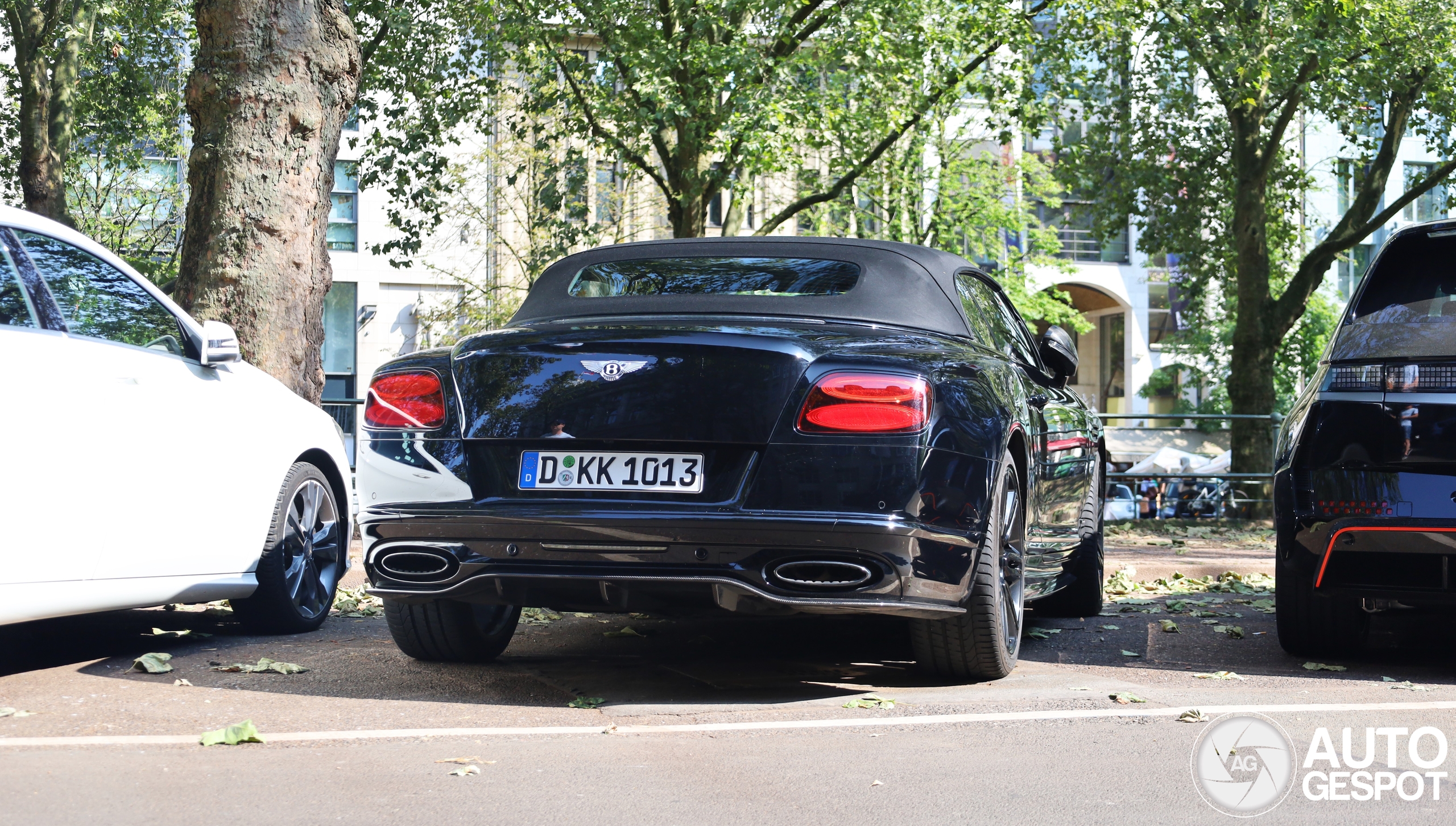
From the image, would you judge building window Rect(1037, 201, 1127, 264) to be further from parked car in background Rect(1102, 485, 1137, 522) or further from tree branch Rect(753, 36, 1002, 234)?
tree branch Rect(753, 36, 1002, 234)

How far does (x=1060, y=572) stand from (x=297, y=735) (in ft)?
12.0

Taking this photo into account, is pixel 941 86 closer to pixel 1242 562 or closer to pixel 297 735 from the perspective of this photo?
pixel 1242 562

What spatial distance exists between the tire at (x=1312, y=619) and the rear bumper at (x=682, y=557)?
1851mm

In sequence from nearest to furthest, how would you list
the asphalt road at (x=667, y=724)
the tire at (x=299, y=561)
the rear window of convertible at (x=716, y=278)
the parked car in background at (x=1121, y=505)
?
1. the asphalt road at (x=667, y=724)
2. the rear window of convertible at (x=716, y=278)
3. the tire at (x=299, y=561)
4. the parked car in background at (x=1121, y=505)

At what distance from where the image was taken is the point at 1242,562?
414 inches

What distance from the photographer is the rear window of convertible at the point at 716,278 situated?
5484mm

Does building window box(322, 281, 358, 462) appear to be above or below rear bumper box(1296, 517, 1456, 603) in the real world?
above

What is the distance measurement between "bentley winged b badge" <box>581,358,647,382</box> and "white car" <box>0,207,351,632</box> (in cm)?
168

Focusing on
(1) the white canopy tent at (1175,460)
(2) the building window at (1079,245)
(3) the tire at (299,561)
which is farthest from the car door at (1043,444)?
(2) the building window at (1079,245)

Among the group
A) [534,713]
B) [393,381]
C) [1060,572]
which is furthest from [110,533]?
[1060,572]

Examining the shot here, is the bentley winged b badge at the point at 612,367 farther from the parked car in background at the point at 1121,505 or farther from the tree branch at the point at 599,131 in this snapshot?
the parked car in background at the point at 1121,505

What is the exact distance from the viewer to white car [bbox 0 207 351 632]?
15.2 ft

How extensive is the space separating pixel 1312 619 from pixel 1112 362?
48.3m

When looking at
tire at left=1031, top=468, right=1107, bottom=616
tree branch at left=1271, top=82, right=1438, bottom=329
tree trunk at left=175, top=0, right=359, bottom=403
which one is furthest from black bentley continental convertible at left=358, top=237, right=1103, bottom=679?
tree branch at left=1271, top=82, right=1438, bottom=329
